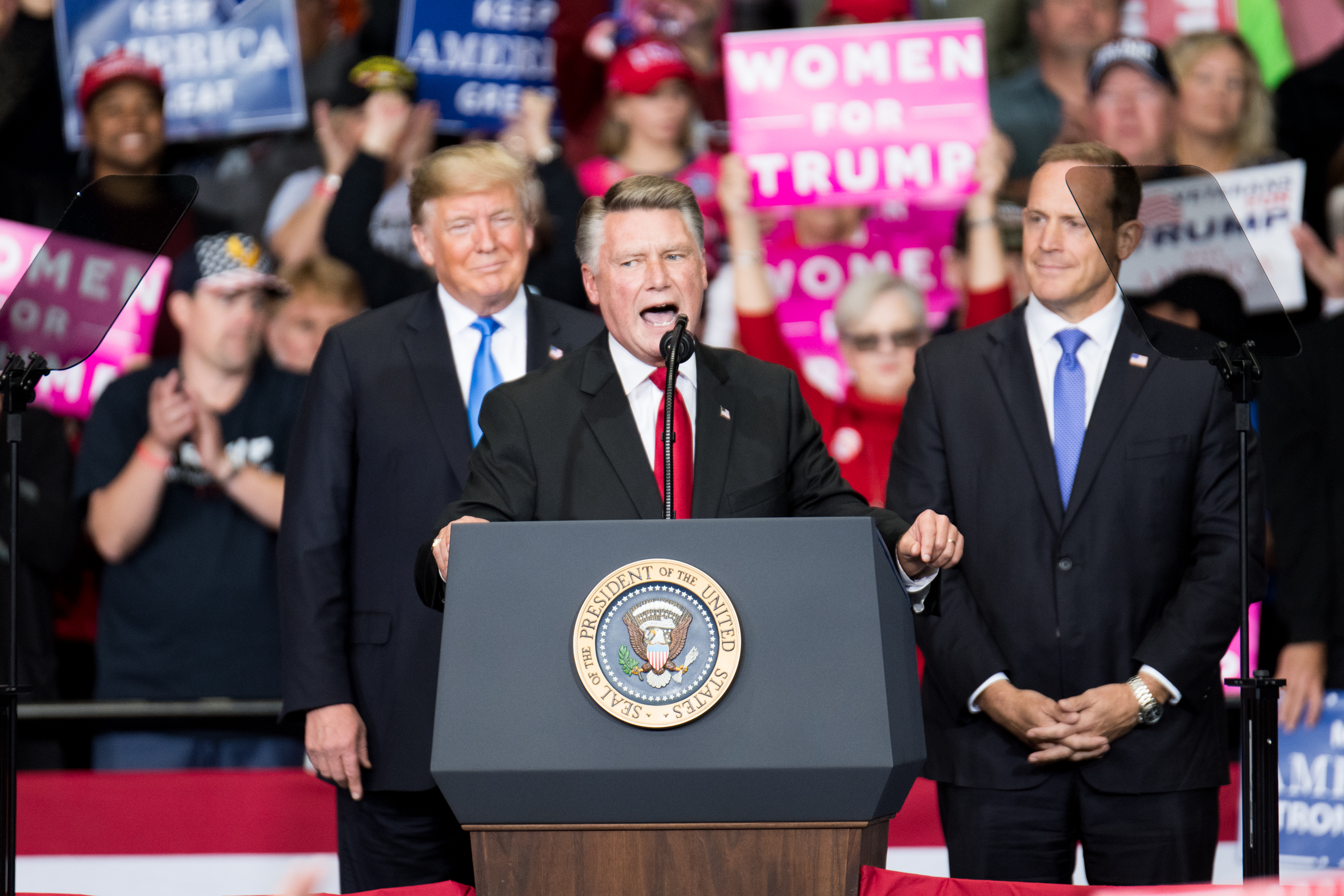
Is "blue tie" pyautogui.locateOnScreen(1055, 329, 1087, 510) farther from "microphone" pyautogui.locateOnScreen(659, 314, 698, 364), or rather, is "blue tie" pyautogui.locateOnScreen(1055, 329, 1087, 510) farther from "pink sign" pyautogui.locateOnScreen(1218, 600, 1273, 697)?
"pink sign" pyautogui.locateOnScreen(1218, 600, 1273, 697)

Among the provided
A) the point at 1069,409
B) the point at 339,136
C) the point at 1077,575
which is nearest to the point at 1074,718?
the point at 1077,575

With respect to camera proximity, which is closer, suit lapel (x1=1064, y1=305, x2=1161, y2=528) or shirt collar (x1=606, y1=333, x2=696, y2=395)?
shirt collar (x1=606, y1=333, x2=696, y2=395)

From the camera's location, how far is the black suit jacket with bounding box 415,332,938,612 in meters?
1.96

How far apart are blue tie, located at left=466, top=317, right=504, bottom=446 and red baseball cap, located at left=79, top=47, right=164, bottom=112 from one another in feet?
6.88

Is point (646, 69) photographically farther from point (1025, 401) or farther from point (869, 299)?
point (1025, 401)

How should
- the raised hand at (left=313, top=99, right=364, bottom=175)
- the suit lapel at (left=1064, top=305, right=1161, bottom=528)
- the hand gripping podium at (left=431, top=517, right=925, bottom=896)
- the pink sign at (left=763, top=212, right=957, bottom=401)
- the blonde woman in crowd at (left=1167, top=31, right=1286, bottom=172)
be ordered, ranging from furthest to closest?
1. the raised hand at (left=313, top=99, right=364, bottom=175)
2. the pink sign at (left=763, top=212, right=957, bottom=401)
3. the blonde woman in crowd at (left=1167, top=31, right=1286, bottom=172)
4. the suit lapel at (left=1064, top=305, right=1161, bottom=528)
5. the hand gripping podium at (left=431, top=517, right=925, bottom=896)

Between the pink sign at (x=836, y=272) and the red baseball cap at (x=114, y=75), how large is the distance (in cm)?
180

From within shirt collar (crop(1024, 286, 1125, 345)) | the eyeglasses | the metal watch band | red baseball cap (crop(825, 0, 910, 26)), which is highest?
red baseball cap (crop(825, 0, 910, 26))

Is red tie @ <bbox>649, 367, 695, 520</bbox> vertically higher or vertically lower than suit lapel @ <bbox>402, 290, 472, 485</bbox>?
lower

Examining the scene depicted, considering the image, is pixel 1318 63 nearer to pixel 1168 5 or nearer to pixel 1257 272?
pixel 1168 5

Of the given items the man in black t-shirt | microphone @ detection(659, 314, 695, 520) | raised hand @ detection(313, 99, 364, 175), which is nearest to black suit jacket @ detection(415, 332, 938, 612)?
microphone @ detection(659, 314, 695, 520)

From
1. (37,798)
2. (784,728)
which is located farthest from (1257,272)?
(37,798)

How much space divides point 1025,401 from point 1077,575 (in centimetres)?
30

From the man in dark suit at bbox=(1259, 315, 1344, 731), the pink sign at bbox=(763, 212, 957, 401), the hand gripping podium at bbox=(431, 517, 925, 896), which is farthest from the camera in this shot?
the pink sign at bbox=(763, 212, 957, 401)
